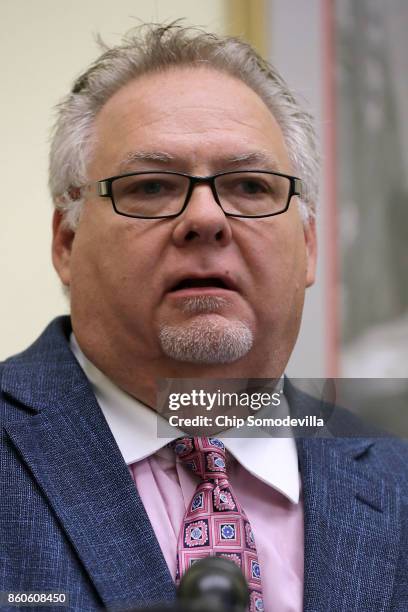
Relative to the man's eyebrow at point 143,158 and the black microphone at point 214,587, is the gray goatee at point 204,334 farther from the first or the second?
the black microphone at point 214,587

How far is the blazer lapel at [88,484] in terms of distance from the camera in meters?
0.85

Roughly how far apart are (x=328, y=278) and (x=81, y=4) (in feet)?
2.58

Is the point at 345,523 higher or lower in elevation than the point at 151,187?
lower

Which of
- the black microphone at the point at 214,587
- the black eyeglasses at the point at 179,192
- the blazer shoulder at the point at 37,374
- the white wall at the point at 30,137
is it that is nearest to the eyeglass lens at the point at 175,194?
the black eyeglasses at the point at 179,192

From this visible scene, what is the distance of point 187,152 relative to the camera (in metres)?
1.03

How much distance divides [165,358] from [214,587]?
24.6 inches

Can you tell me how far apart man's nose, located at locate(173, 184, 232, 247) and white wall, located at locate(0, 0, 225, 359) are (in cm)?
59

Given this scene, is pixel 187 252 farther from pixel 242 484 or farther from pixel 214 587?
pixel 214 587

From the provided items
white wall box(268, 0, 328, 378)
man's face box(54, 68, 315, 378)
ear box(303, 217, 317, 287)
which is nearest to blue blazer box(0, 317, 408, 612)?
man's face box(54, 68, 315, 378)

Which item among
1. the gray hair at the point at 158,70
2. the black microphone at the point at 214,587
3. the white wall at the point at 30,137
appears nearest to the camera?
the black microphone at the point at 214,587

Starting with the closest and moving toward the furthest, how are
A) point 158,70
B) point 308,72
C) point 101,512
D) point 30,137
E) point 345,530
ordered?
point 101,512
point 345,530
point 158,70
point 30,137
point 308,72

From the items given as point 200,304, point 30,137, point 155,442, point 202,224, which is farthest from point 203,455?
point 30,137

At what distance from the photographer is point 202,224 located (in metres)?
0.97

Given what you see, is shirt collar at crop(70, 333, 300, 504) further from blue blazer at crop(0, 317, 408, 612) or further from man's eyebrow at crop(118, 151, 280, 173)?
man's eyebrow at crop(118, 151, 280, 173)
